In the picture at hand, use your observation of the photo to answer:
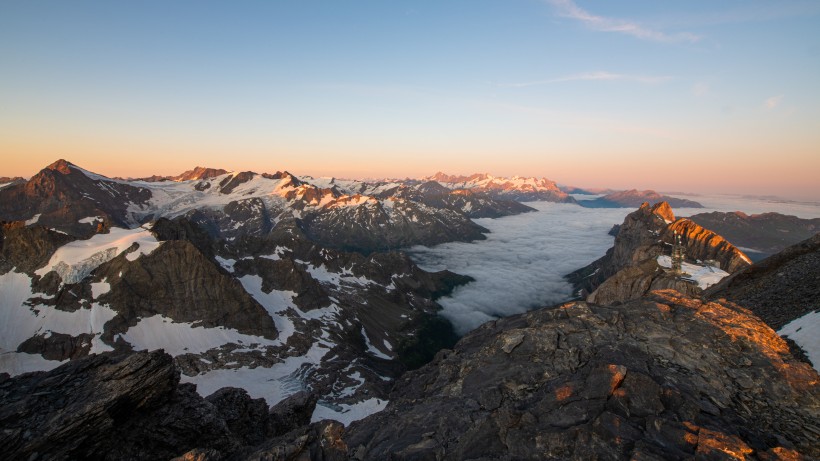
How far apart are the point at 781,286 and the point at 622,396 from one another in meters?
43.8

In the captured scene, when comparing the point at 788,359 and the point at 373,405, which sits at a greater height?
the point at 788,359

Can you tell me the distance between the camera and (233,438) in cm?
2331

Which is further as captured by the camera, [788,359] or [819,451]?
[788,359]

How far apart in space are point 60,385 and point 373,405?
87.0m

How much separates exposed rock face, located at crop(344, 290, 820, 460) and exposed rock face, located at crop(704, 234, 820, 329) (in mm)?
14520

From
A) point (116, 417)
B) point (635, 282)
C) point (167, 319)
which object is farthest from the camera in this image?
point (167, 319)

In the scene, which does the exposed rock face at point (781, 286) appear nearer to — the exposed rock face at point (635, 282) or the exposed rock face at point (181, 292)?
the exposed rock face at point (635, 282)

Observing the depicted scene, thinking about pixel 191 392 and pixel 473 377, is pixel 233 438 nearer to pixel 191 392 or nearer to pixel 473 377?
pixel 191 392

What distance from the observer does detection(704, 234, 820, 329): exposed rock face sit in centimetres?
4062

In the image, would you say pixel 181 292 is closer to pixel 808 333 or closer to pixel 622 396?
pixel 622 396

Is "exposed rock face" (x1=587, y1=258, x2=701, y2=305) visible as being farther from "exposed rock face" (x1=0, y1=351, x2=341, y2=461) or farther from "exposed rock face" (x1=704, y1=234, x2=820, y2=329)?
"exposed rock face" (x1=0, y1=351, x2=341, y2=461)

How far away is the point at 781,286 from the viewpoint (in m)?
48.2

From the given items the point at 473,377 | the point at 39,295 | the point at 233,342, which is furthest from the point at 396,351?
the point at 473,377

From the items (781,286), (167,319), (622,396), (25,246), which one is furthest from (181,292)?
(781,286)
